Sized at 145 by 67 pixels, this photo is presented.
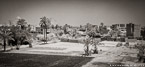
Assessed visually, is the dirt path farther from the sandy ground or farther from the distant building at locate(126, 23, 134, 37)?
the distant building at locate(126, 23, 134, 37)

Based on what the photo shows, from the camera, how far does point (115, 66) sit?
25.2 m

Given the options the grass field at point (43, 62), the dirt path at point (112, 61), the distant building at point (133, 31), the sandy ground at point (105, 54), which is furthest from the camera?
the distant building at point (133, 31)

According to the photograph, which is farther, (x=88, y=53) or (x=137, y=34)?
(x=137, y=34)

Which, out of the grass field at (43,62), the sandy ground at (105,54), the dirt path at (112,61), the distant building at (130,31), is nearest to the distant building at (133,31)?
the distant building at (130,31)

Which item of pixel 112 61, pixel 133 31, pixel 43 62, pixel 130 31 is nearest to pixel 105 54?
pixel 112 61

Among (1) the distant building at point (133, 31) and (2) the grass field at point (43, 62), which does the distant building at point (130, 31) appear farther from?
(2) the grass field at point (43, 62)

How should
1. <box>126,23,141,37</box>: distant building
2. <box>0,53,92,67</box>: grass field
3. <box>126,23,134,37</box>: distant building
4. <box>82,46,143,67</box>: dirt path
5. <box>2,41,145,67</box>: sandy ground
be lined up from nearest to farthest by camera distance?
<box>82,46,143,67</box>: dirt path
<box>0,53,92,67</box>: grass field
<box>2,41,145,67</box>: sandy ground
<box>126,23,141,37</box>: distant building
<box>126,23,134,37</box>: distant building

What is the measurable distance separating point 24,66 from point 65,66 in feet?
17.9

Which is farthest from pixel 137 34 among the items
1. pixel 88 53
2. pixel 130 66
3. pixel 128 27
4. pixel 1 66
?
pixel 1 66

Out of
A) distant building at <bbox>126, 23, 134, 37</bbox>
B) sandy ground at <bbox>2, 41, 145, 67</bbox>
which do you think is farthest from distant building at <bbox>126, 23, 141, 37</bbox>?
sandy ground at <bbox>2, 41, 145, 67</bbox>

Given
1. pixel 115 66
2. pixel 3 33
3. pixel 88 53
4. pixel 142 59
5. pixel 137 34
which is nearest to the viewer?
pixel 115 66

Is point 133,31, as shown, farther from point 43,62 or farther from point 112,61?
point 43,62

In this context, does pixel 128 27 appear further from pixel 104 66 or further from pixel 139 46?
pixel 104 66

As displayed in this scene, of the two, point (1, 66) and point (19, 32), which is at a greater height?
point (19, 32)
